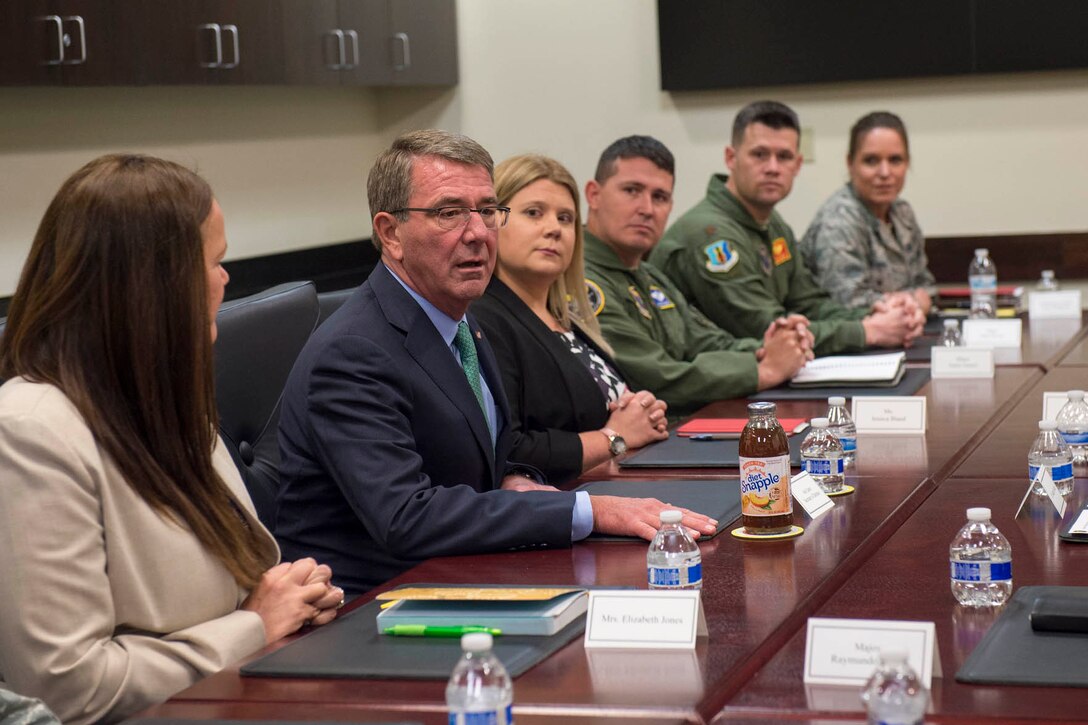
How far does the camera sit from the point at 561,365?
9.82 ft

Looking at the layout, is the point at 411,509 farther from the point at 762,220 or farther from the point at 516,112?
the point at 516,112

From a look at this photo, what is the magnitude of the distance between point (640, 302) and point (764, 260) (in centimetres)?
96

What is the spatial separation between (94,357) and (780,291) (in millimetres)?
3253

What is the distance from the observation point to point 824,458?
7.70 ft

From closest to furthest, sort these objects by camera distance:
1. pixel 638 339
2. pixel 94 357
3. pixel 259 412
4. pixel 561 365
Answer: pixel 94 357, pixel 259 412, pixel 561 365, pixel 638 339

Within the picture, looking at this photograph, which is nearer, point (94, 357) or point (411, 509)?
point (94, 357)

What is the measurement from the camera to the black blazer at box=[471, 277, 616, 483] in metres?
2.84

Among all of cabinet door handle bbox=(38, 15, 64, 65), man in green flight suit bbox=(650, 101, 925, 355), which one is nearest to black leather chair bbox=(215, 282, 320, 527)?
cabinet door handle bbox=(38, 15, 64, 65)

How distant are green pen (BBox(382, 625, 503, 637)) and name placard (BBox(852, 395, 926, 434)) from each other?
1418 mm

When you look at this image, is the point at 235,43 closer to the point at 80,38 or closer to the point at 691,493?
the point at 80,38

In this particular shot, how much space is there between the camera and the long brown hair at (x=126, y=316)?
5.50 ft

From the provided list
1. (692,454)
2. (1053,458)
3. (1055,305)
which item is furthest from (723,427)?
(1055,305)

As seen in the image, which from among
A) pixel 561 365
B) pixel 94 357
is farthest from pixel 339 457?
pixel 561 365

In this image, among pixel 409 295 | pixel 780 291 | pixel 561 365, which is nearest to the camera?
pixel 409 295
